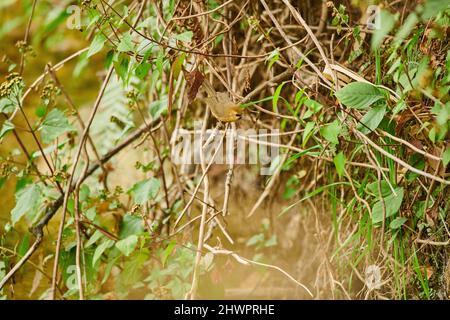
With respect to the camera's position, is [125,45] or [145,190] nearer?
[125,45]

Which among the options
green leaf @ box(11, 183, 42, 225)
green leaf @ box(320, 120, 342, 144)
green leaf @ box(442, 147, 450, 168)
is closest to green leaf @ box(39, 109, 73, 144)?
green leaf @ box(11, 183, 42, 225)

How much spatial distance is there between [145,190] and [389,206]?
57 centimetres

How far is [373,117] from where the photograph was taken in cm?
108

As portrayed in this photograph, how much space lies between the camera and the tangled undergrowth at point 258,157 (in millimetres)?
1141

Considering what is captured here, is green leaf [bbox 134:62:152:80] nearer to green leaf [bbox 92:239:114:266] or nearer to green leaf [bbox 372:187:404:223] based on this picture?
green leaf [bbox 92:239:114:266]

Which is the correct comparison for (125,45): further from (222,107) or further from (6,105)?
(6,105)

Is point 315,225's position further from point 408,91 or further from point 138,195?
point 408,91

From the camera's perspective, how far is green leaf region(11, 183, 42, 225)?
4.51ft

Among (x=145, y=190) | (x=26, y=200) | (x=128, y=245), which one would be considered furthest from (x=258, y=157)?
(x=26, y=200)

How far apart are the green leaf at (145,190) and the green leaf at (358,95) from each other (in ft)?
1.78

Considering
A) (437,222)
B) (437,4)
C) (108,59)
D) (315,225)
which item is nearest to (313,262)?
(315,225)

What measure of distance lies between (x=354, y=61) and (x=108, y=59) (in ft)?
1.85

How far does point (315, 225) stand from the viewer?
1.58 metres

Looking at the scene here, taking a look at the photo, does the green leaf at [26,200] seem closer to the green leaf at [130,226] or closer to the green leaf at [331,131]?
the green leaf at [130,226]
